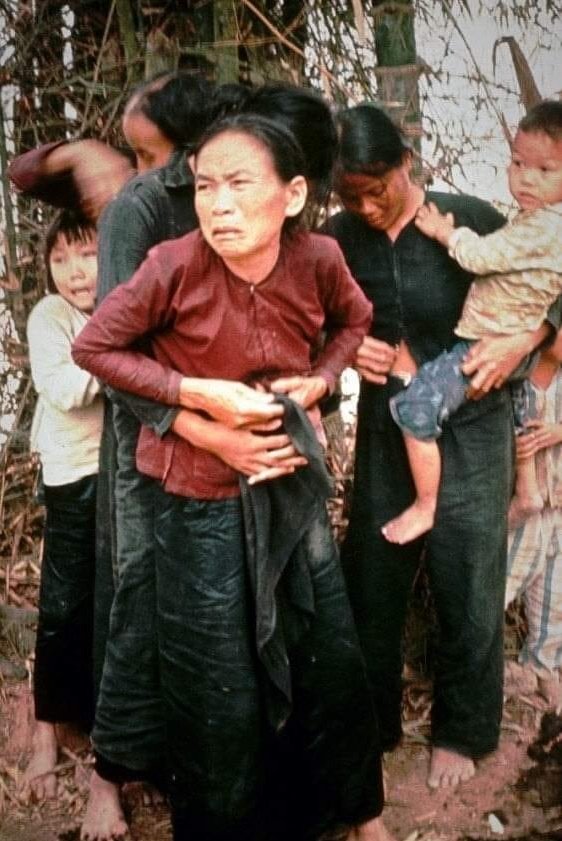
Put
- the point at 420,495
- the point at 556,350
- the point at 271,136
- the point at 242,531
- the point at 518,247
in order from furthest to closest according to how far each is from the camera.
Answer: the point at 420,495 < the point at 556,350 < the point at 518,247 < the point at 242,531 < the point at 271,136

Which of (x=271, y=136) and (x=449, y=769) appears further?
(x=449, y=769)

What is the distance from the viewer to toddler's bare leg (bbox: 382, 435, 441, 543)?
195cm

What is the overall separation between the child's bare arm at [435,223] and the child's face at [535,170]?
0.49ft

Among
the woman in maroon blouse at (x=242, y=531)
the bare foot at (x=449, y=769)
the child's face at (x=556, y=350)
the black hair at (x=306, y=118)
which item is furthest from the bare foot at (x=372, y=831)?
the black hair at (x=306, y=118)

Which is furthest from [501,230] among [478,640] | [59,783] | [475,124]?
[59,783]

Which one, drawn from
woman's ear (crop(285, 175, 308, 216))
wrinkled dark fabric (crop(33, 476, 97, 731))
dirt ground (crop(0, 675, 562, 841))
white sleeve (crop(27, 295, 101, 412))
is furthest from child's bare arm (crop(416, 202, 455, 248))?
dirt ground (crop(0, 675, 562, 841))

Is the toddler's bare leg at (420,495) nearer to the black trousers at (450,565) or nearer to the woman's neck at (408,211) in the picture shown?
the black trousers at (450,565)

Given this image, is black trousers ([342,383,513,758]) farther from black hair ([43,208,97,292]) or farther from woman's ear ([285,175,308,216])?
black hair ([43,208,97,292])

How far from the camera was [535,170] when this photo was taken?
5.67ft

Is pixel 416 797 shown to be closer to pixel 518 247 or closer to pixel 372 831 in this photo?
pixel 372 831

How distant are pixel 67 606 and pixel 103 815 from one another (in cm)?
43

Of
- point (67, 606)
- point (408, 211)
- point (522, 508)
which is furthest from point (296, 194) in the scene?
point (67, 606)

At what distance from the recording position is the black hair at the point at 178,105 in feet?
5.57

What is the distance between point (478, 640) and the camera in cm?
204
